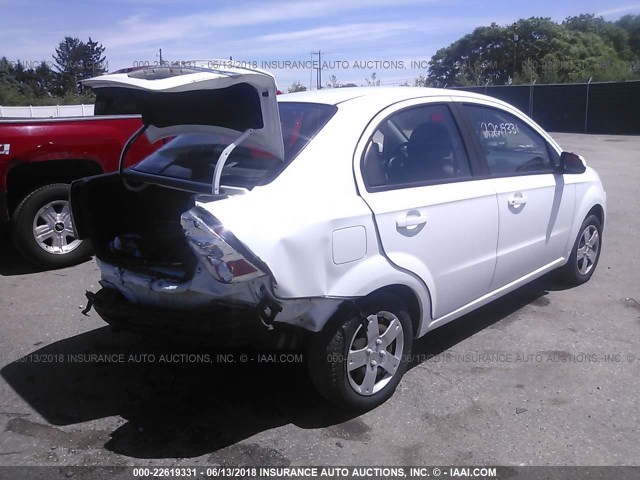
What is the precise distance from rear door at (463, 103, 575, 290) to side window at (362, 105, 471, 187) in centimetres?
25

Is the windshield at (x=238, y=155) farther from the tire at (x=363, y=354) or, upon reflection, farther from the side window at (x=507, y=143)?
the side window at (x=507, y=143)

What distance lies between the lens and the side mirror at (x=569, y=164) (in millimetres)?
4906

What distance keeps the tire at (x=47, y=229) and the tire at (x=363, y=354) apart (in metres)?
3.85

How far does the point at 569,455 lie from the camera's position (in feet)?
10.3

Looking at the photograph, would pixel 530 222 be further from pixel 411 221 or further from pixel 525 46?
pixel 525 46

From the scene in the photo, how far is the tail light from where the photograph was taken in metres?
2.82

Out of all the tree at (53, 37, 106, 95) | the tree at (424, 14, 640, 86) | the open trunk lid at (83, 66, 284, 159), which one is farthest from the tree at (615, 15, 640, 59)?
the open trunk lid at (83, 66, 284, 159)

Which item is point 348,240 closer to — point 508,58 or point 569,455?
point 569,455

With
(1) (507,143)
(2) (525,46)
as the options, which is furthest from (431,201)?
(2) (525,46)

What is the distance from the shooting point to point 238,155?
138 inches

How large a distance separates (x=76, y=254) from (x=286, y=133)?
3.62m

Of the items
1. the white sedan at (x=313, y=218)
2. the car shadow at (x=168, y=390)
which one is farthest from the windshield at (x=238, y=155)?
the car shadow at (x=168, y=390)

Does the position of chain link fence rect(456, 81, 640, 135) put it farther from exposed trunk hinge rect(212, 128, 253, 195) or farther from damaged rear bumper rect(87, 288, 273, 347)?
damaged rear bumper rect(87, 288, 273, 347)

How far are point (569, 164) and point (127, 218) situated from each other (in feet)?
11.1
